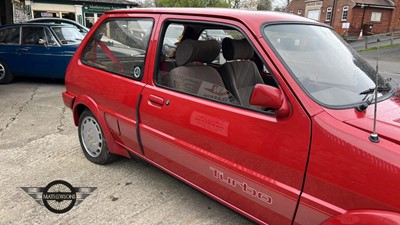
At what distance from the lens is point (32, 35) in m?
7.95

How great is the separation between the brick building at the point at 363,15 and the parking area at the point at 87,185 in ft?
113

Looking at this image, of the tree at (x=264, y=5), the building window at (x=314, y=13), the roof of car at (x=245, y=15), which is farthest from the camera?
the tree at (x=264, y=5)

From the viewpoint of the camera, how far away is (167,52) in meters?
2.95

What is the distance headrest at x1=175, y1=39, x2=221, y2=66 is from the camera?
8.97 ft

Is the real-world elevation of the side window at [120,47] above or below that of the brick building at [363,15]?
below

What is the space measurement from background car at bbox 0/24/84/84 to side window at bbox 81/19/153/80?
4.70m

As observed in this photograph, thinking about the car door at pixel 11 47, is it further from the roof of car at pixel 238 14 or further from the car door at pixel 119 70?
the roof of car at pixel 238 14

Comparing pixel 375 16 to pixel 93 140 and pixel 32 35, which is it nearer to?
pixel 32 35

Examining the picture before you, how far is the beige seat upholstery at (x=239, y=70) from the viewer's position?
111 inches

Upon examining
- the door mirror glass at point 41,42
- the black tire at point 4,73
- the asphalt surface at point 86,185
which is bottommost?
the asphalt surface at point 86,185

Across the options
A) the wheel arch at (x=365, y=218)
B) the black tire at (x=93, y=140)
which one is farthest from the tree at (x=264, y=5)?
the wheel arch at (x=365, y=218)

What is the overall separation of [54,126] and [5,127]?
0.69 meters

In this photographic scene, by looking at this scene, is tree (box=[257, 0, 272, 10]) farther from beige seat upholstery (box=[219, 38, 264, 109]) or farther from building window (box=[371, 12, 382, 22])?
beige seat upholstery (box=[219, 38, 264, 109])

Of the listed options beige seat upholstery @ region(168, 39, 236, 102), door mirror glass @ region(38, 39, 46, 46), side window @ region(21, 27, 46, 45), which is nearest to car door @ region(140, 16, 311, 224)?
beige seat upholstery @ region(168, 39, 236, 102)
